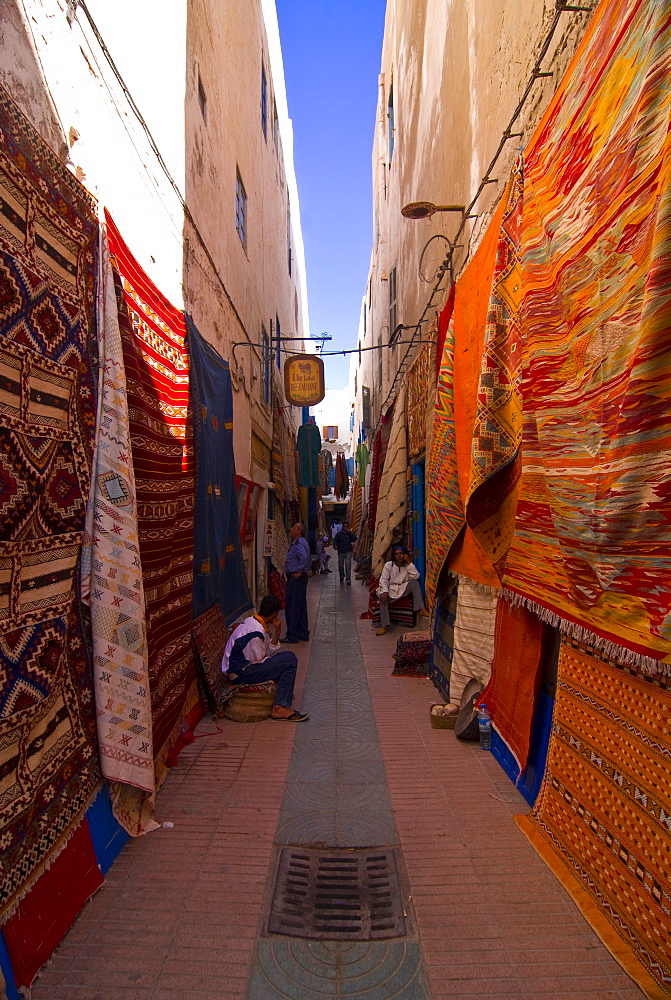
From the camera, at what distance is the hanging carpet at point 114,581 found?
259cm

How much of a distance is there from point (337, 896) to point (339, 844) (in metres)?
0.39

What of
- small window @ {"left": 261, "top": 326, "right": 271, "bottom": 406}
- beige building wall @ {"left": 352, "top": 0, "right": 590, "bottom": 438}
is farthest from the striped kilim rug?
small window @ {"left": 261, "top": 326, "right": 271, "bottom": 406}

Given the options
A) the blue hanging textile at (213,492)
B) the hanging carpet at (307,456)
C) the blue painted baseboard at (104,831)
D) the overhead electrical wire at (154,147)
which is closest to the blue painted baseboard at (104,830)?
the blue painted baseboard at (104,831)

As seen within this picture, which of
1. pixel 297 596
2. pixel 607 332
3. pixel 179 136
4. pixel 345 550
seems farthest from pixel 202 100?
pixel 345 550

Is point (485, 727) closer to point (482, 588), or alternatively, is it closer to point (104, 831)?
point (482, 588)

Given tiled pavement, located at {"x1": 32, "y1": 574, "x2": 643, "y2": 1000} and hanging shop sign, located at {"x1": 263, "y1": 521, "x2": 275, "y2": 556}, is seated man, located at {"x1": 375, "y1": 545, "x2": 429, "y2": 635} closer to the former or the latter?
hanging shop sign, located at {"x1": 263, "y1": 521, "x2": 275, "y2": 556}

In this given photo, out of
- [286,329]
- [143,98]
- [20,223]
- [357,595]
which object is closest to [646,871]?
[20,223]

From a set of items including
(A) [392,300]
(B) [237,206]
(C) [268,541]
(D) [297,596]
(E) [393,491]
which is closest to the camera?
(B) [237,206]

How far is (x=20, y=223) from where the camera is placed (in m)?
2.03

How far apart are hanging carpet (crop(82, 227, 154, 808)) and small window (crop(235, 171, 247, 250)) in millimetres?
5203

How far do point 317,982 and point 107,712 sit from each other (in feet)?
4.53

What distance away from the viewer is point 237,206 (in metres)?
7.42

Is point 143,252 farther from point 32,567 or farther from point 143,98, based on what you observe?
point 32,567

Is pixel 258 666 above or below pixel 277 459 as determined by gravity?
below
